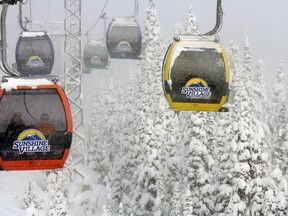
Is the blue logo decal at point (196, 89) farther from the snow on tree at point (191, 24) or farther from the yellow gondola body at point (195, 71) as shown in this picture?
→ the snow on tree at point (191, 24)

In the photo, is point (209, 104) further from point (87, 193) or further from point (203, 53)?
point (87, 193)

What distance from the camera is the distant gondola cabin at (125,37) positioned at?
2331cm

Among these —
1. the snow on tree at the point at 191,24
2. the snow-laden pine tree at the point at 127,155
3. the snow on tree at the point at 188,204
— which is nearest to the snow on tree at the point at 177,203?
the snow on tree at the point at 188,204

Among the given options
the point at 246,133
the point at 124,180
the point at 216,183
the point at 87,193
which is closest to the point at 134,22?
the point at 246,133

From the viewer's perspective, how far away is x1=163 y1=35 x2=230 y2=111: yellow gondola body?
858 centimetres

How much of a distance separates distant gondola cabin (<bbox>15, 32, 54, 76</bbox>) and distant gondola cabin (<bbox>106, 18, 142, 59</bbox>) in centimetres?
256

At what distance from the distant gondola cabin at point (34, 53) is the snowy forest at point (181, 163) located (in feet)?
17.2

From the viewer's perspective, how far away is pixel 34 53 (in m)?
22.2

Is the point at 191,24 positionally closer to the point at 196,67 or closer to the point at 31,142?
the point at 196,67

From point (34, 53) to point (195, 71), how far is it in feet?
47.1

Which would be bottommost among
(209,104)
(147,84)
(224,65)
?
(147,84)

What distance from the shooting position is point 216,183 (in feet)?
98.5

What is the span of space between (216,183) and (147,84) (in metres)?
14.8

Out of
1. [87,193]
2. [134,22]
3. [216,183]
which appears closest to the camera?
[134,22]
